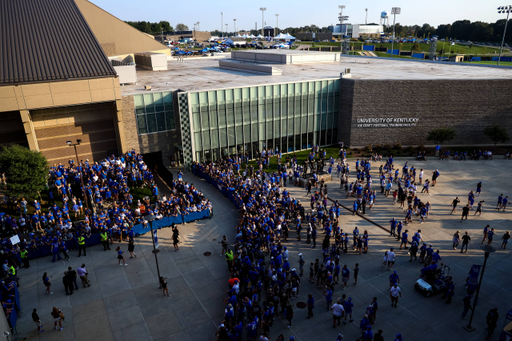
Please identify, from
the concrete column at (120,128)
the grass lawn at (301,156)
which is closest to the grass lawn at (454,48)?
the grass lawn at (301,156)

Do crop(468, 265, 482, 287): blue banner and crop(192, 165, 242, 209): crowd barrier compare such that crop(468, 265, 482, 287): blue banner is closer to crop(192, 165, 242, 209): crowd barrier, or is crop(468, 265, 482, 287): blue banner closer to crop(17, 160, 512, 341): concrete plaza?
crop(17, 160, 512, 341): concrete plaza

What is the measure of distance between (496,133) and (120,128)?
3390cm

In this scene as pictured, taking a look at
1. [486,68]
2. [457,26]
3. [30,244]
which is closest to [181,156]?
[30,244]

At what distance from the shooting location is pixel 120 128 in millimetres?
29922

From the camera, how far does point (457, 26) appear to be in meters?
134

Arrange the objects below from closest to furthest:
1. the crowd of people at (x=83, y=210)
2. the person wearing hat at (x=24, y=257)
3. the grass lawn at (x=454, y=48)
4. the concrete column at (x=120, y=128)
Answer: the person wearing hat at (x=24, y=257), the crowd of people at (x=83, y=210), the concrete column at (x=120, y=128), the grass lawn at (x=454, y=48)

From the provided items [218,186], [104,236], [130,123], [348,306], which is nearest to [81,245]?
[104,236]

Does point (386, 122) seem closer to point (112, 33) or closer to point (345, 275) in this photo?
point (345, 275)

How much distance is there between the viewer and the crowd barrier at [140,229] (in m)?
19.8

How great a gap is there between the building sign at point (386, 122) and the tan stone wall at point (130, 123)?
69.7 ft

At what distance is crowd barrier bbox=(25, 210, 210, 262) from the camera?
19.8m

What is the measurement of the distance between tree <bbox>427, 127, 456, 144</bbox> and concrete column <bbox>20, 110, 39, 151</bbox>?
34327mm

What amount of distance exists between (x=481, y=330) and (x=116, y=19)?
4932cm

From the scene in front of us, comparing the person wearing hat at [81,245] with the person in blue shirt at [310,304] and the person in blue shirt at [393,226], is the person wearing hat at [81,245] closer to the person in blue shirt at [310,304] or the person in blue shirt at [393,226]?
the person in blue shirt at [310,304]
